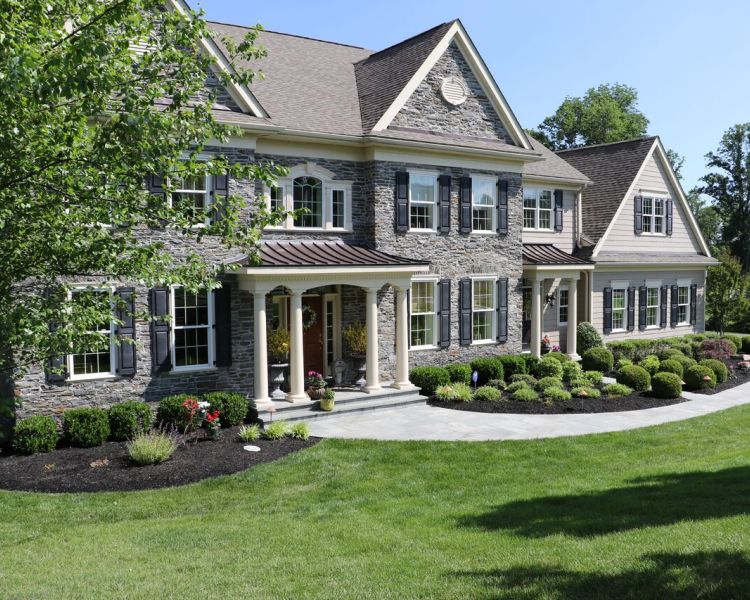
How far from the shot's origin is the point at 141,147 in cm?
675

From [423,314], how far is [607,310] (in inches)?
385

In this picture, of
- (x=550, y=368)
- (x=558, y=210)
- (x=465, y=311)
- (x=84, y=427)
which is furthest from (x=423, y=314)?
(x=84, y=427)

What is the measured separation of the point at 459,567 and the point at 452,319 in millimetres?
14276

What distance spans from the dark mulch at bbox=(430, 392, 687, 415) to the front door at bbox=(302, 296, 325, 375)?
3.40 metres

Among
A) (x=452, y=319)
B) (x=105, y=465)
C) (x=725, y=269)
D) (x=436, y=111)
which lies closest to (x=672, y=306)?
(x=725, y=269)

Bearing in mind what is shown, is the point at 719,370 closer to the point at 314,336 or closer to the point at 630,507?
the point at 314,336

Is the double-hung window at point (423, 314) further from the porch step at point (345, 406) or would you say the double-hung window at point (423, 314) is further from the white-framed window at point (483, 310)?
the porch step at point (345, 406)

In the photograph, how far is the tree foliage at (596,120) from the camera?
5191 centimetres

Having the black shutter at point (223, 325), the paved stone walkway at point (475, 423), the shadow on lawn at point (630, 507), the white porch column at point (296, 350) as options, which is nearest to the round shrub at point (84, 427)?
the black shutter at point (223, 325)

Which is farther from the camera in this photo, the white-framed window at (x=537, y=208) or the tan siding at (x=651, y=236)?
the tan siding at (x=651, y=236)

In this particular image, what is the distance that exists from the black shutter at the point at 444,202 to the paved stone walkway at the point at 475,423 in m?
5.53

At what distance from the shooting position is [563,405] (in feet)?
60.5

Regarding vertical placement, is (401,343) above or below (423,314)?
below

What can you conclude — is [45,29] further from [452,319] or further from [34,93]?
[452,319]
